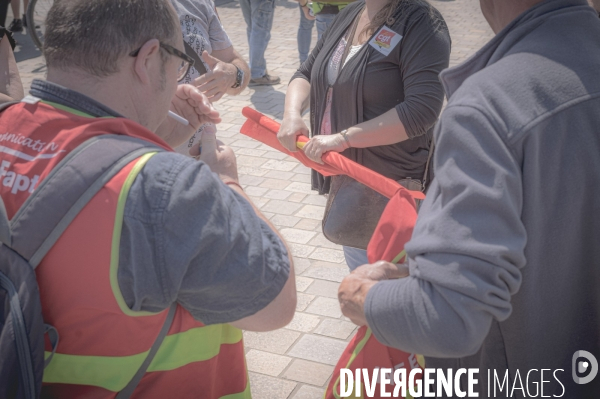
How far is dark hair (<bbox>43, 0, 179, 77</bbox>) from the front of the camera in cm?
144

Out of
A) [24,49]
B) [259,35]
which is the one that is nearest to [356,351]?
[259,35]

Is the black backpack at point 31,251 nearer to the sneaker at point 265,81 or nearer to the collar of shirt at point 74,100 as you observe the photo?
the collar of shirt at point 74,100

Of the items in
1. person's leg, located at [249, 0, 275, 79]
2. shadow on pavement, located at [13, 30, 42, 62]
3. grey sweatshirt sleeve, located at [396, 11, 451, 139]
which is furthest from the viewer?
shadow on pavement, located at [13, 30, 42, 62]

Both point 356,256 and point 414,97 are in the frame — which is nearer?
point 414,97

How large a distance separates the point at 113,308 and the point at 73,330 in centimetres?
12

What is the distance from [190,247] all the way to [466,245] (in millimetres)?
555

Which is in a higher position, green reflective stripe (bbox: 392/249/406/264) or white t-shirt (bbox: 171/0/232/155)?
white t-shirt (bbox: 171/0/232/155)

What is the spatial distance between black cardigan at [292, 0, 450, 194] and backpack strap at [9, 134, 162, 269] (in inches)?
62.2

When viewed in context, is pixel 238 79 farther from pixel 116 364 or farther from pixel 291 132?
pixel 116 364

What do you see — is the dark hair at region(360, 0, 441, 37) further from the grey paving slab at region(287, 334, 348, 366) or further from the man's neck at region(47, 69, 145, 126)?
the grey paving slab at region(287, 334, 348, 366)

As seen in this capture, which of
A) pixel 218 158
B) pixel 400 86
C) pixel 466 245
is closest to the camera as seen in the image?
pixel 466 245

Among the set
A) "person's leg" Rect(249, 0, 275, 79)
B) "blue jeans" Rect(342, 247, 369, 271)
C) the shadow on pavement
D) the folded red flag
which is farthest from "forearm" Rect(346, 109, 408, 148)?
the shadow on pavement

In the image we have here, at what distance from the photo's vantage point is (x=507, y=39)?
142 cm

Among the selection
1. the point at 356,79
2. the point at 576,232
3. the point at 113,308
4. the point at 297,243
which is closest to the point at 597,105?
the point at 576,232
